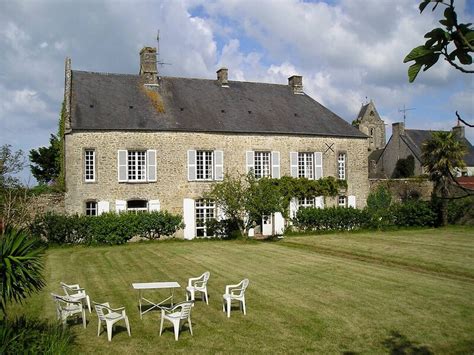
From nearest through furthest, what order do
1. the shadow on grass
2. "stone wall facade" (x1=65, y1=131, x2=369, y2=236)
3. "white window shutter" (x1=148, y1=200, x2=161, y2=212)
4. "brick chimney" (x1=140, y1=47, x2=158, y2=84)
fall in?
the shadow on grass, "stone wall facade" (x1=65, y1=131, x2=369, y2=236), "white window shutter" (x1=148, y1=200, x2=161, y2=212), "brick chimney" (x1=140, y1=47, x2=158, y2=84)

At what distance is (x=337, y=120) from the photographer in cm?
2873

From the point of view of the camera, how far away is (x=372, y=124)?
63.9 metres

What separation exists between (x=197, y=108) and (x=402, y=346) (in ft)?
65.3

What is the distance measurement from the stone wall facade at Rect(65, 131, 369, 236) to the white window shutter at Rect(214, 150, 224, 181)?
21cm

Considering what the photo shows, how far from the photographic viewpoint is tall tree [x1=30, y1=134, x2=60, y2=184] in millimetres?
35438

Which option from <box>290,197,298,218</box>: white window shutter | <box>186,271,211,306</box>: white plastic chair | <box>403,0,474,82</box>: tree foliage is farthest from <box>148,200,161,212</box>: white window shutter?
<box>403,0,474,82</box>: tree foliage

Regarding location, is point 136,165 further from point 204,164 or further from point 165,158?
point 204,164

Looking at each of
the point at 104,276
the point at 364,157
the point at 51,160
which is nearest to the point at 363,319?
the point at 104,276

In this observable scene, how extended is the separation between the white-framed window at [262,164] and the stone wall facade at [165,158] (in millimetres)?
380

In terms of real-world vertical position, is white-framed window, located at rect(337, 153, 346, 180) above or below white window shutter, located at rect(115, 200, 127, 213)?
above

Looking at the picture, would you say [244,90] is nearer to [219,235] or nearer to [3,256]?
[219,235]

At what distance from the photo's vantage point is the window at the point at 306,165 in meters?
26.8

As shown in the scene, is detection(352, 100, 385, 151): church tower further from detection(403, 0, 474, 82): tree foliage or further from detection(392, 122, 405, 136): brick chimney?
detection(403, 0, 474, 82): tree foliage

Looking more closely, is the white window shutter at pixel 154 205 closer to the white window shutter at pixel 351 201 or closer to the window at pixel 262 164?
the window at pixel 262 164
